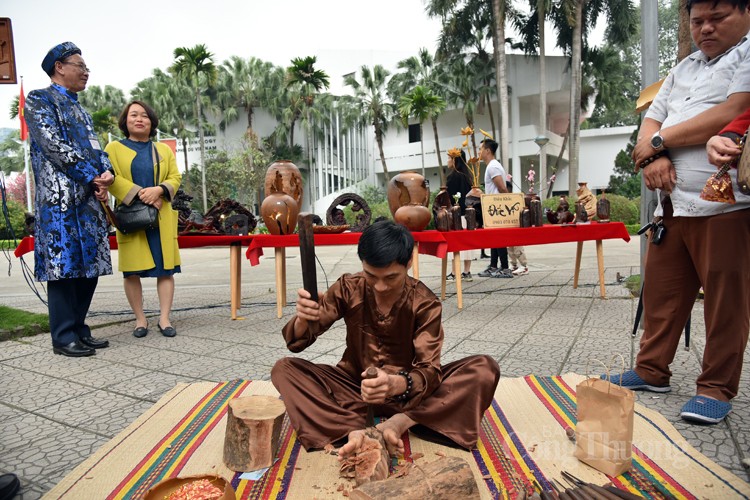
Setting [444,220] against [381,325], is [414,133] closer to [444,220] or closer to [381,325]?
[444,220]

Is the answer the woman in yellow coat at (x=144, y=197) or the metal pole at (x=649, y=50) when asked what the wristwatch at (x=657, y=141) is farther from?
the woman in yellow coat at (x=144, y=197)

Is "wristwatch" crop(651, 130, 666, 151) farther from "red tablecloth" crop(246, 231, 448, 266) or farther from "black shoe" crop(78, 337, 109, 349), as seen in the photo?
"black shoe" crop(78, 337, 109, 349)

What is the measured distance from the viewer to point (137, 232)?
402 cm

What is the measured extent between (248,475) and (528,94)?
2343 centimetres

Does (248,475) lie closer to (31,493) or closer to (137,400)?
(31,493)

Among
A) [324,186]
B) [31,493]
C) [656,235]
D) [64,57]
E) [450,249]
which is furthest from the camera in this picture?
[324,186]

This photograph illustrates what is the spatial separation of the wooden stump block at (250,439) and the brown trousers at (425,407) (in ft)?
0.52

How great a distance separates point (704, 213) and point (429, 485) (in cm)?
171

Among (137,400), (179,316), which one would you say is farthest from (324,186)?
(137,400)

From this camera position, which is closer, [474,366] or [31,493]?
[31,493]

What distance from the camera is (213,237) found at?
472 cm

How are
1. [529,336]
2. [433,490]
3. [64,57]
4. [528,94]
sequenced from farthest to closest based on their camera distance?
[528,94] < [529,336] < [64,57] < [433,490]

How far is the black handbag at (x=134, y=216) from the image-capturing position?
3906mm

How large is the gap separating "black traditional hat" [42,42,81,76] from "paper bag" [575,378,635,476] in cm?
393
